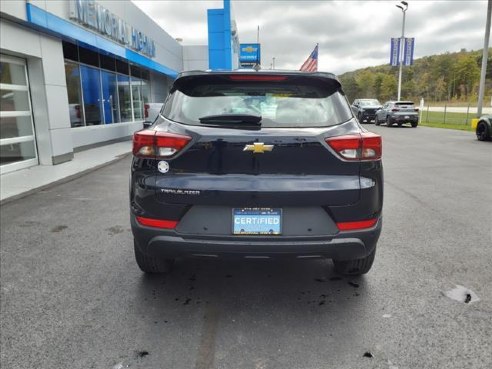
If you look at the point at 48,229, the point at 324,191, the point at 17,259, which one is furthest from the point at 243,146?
the point at 48,229

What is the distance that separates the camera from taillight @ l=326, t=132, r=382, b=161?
9.00 feet

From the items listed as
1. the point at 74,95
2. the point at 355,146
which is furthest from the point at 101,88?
the point at 355,146

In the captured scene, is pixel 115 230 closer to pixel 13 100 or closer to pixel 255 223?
Answer: pixel 255 223

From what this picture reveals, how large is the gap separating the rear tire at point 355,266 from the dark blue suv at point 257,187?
0.56 m

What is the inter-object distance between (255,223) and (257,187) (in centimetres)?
25

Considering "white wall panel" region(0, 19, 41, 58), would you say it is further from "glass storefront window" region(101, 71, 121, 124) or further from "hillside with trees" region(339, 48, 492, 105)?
"hillside with trees" region(339, 48, 492, 105)

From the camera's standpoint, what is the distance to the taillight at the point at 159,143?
2.75 meters

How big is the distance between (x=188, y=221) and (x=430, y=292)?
211 centimetres

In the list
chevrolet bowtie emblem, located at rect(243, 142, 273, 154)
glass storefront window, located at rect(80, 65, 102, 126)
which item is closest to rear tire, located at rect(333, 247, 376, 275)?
chevrolet bowtie emblem, located at rect(243, 142, 273, 154)

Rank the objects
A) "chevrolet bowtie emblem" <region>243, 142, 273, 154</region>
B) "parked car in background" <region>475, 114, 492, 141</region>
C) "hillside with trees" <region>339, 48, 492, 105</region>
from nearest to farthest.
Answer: "chevrolet bowtie emblem" <region>243, 142, 273, 154</region>
"parked car in background" <region>475, 114, 492, 141</region>
"hillside with trees" <region>339, 48, 492, 105</region>

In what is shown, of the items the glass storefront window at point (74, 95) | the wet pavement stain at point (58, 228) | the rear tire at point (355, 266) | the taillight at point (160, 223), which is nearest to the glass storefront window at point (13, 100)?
the glass storefront window at point (74, 95)

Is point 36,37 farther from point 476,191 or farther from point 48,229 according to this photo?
point 476,191

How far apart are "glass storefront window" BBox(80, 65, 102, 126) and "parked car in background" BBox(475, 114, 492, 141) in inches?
564

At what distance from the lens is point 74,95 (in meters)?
12.8
